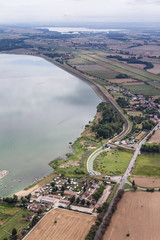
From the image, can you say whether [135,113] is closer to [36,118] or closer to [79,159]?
[36,118]

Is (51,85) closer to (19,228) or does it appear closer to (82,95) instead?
(82,95)

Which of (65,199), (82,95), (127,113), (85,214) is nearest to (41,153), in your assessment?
(65,199)

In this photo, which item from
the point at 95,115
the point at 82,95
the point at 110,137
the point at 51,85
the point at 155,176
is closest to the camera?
the point at 155,176

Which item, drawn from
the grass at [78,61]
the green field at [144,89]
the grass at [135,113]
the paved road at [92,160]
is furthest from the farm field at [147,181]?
the grass at [78,61]

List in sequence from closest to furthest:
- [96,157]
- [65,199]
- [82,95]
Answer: [65,199] < [96,157] < [82,95]

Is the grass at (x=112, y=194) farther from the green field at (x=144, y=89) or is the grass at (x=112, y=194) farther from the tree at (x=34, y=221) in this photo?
the green field at (x=144, y=89)

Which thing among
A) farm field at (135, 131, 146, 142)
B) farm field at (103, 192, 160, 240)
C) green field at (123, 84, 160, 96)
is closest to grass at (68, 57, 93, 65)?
green field at (123, 84, 160, 96)
